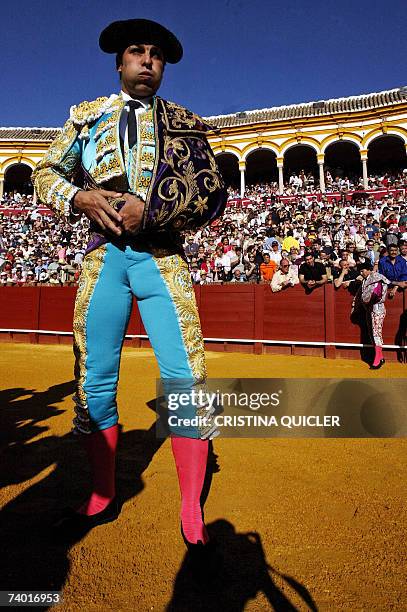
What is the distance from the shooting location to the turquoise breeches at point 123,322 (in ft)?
4.42

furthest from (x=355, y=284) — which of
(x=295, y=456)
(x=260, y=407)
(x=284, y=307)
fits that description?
(x=295, y=456)

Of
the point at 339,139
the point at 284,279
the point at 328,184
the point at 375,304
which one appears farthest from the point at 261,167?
the point at 375,304

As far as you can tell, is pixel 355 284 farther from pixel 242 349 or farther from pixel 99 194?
pixel 99 194

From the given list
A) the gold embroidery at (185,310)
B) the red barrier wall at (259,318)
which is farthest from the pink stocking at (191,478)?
the red barrier wall at (259,318)

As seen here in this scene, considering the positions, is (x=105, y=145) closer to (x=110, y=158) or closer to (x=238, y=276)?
(x=110, y=158)

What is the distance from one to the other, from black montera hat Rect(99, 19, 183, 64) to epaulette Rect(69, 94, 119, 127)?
0.16m

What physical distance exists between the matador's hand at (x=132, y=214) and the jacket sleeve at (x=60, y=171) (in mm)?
234

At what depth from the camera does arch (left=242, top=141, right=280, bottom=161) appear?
2197 cm

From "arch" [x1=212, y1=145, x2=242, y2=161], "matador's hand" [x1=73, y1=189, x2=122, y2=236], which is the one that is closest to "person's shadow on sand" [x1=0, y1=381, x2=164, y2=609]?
"matador's hand" [x1=73, y1=189, x2=122, y2=236]

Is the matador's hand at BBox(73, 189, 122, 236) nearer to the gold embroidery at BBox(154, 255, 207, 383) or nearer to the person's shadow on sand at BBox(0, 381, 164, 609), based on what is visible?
the gold embroidery at BBox(154, 255, 207, 383)

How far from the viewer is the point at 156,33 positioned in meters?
1.38

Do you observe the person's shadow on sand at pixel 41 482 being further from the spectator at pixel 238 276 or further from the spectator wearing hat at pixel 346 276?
the spectator at pixel 238 276

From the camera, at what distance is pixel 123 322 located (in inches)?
56.1

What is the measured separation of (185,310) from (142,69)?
2.60 ft
